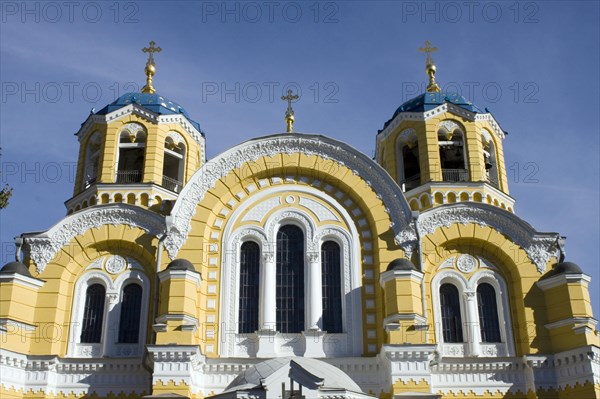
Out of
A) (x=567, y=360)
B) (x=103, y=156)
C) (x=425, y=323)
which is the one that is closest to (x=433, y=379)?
(x=425, y=323)

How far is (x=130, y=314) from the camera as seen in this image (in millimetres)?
21312

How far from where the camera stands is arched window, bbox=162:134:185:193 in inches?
975

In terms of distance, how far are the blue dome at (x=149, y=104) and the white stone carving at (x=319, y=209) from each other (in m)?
6.03

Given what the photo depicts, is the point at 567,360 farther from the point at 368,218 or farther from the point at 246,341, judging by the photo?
the point at 246,341

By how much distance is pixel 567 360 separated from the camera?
65.4 feet

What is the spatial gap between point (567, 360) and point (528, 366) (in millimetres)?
989

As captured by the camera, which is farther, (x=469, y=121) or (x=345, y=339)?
(x=469, y=121)

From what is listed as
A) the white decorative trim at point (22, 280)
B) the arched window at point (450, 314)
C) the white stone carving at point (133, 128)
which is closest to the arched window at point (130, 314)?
the white decorative trim at point (22, 280)

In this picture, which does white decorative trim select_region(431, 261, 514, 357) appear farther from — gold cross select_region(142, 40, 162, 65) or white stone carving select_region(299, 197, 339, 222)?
gold cross select_region(142, 40, 162, 65)

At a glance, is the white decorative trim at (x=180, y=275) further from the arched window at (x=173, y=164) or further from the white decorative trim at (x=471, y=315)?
the white decorative trim at (x=471, y=315)

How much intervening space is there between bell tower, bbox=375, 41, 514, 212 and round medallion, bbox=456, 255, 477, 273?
2.12m

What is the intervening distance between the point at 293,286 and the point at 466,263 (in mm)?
5069

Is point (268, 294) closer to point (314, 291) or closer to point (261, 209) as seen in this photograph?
point (314, 291)

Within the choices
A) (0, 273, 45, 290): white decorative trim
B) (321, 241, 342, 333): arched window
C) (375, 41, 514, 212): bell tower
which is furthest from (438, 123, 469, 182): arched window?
(0, 273, 45, 290): white decorative trim
